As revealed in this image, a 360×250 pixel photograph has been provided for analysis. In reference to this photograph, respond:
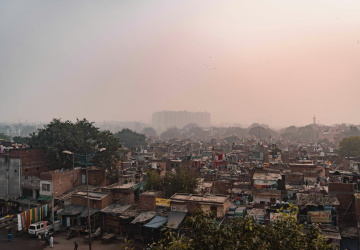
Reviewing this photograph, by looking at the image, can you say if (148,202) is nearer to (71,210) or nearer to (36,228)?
(71,210)

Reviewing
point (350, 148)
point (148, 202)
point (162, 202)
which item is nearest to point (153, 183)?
point (148, 202)

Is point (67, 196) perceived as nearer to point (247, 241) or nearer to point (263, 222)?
point (263, 222)

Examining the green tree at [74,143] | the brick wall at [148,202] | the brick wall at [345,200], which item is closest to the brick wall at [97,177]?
the green tree at [74,143]

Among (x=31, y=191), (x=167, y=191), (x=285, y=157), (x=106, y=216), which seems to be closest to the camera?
(x=106, y=216)

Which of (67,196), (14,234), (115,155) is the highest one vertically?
(115,155)

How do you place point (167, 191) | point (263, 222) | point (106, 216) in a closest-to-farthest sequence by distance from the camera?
point (263, 222), point (106, 216), point (167, 191)

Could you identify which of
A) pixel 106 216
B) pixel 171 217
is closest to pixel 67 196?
pixel 106 216

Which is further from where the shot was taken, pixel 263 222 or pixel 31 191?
pixel 31 191

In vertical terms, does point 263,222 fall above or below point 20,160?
below
